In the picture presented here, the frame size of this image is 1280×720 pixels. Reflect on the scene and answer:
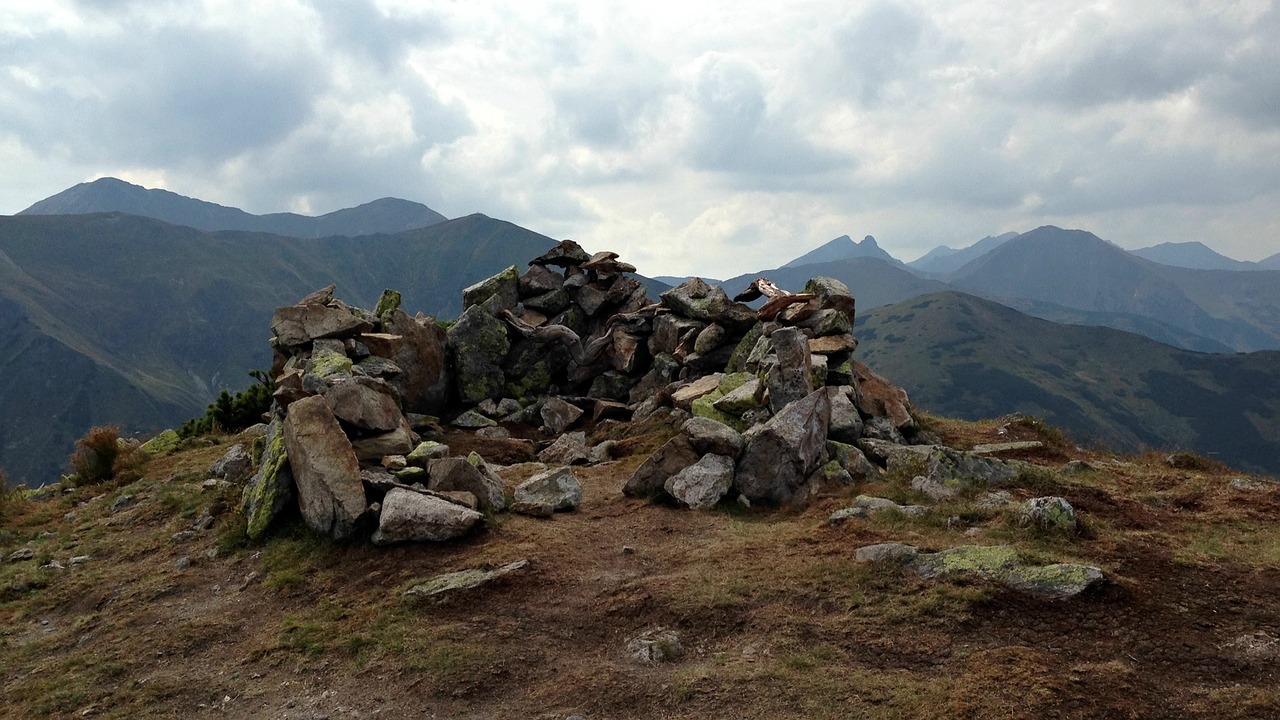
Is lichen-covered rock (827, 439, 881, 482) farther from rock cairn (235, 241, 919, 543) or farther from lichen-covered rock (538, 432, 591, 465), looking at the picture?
lichen-covered rock (538, 432, 591, 465)

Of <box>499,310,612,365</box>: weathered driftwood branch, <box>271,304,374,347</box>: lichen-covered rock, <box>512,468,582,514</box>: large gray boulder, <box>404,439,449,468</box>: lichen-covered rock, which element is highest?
<box>271,304,374,347</box>: lichen-covered rock

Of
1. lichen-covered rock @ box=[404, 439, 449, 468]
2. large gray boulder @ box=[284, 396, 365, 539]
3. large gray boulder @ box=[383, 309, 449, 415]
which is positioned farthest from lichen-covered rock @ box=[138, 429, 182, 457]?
lichen-covered rock @ box=[404, 439, 449, 468]

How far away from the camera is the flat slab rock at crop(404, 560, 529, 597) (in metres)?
11.8

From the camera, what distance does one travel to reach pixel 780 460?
16.5 meters

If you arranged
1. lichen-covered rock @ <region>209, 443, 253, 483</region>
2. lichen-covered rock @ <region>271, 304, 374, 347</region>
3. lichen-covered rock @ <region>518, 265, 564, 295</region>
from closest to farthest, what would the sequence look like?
lichen-covered rock @ <region>209, 443, 253, 483</region> → lichen-covered rock @ <region>271, 304, 374, 347</region> → lichen-covered rock @ <region>518, 265, 564, 295</region>

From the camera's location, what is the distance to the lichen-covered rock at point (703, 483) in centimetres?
1605

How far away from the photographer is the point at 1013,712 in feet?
25.1

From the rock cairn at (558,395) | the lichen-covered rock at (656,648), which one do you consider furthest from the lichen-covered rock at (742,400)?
the lichen-covered rock at (656,648)

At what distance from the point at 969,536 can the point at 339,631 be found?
10.5m

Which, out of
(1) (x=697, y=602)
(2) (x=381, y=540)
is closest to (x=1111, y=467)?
(1) (x=697, y=602)

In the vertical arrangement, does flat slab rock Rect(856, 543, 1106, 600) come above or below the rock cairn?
below

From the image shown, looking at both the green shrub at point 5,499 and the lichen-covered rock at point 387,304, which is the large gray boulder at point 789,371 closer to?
the lichen-covered rock at point 387,304

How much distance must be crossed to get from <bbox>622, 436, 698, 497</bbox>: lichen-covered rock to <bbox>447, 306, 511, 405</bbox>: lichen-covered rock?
12660 mm

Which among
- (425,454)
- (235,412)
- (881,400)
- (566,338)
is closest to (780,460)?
(881,400)
